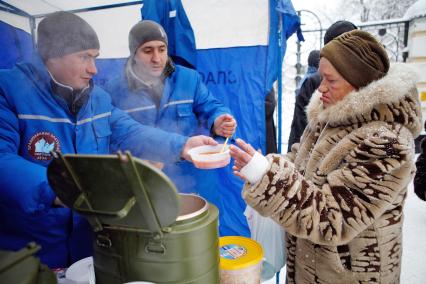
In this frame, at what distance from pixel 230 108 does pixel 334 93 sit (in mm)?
1192

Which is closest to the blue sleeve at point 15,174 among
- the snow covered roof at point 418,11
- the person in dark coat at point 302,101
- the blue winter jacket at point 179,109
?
the blue winter jacket at point 179,109

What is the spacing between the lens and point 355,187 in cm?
129

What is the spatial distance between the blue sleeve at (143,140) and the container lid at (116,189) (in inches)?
26.3

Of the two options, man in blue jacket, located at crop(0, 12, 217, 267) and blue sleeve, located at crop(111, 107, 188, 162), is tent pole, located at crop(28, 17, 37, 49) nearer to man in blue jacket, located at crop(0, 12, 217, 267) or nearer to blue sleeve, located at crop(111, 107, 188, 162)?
man in blue jacket, located at crop(0, 12, 217, 267)

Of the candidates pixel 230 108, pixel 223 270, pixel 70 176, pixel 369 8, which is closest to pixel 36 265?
pixel 70 176

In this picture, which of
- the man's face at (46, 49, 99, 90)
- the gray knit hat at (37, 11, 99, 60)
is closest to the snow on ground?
the man's face at (46, 49, 99, 90)

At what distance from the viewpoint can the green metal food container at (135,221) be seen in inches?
32.9

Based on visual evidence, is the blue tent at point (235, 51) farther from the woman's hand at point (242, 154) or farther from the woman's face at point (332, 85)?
the woman's hand at point (242, 154)

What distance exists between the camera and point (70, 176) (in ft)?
2.92

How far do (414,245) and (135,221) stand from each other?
3.83 meters

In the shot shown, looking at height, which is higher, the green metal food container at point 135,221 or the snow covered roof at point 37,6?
the snow covered roof at point 37,6

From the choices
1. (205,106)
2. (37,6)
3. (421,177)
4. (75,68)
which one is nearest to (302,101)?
(421,177)

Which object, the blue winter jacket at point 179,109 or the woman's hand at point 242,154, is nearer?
the woman's hand at point 242,154

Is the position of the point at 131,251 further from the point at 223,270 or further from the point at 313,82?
the point at 313,82
